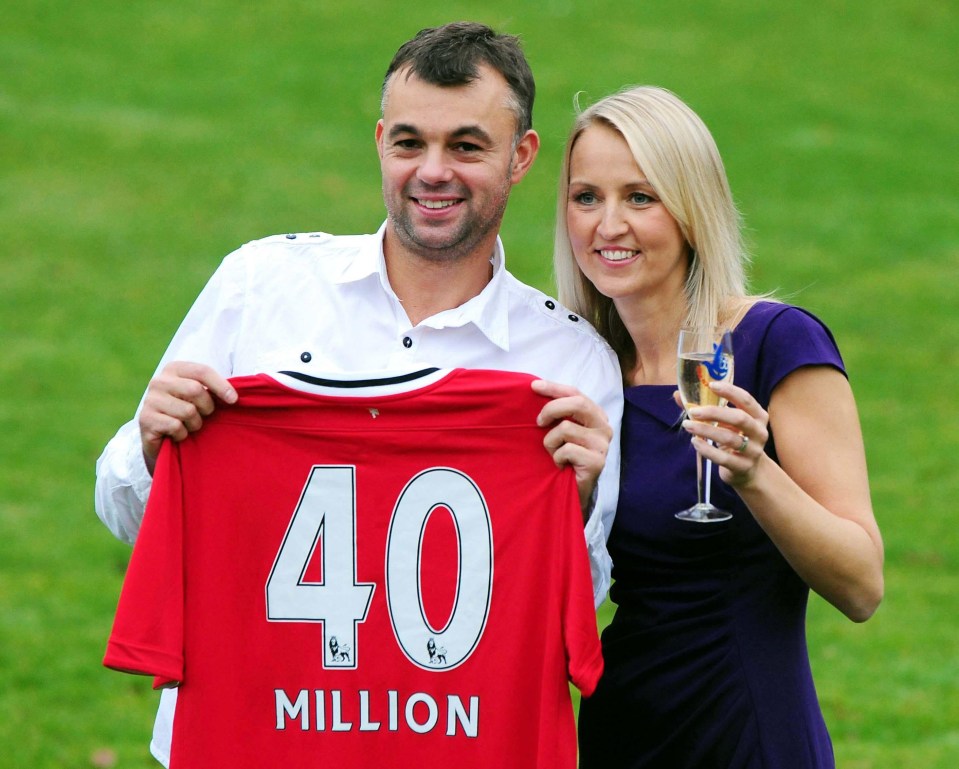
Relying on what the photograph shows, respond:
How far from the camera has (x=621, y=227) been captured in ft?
12.4

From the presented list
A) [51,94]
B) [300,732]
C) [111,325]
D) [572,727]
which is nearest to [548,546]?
[572,727]

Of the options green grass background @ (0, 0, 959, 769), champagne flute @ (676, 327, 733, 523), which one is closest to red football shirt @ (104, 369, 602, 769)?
champagne flute @ (676, 327, 733, 523)

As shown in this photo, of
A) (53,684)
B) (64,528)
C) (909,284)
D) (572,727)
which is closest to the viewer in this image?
(572,727)

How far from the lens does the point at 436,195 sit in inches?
147

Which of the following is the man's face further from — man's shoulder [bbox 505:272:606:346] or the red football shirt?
the red football shirt

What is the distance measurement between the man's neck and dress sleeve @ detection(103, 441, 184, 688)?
845mm

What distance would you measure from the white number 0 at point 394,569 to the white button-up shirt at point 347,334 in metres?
0.36

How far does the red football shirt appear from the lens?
3.51 m

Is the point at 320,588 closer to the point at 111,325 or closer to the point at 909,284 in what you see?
the point at 111,325

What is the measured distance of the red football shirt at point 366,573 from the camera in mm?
3510

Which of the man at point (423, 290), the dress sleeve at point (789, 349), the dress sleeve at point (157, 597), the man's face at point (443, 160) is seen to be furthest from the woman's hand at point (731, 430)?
the dress sleeve at point (157, 597)

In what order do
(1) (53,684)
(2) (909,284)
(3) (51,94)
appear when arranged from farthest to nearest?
(3) (51,94) < (2) (909,284) < (1) (53,684)

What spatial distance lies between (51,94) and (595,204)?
42.7 feet

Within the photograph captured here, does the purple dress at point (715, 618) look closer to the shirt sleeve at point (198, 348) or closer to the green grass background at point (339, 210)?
the shirt sleeve at point (198, 348)
